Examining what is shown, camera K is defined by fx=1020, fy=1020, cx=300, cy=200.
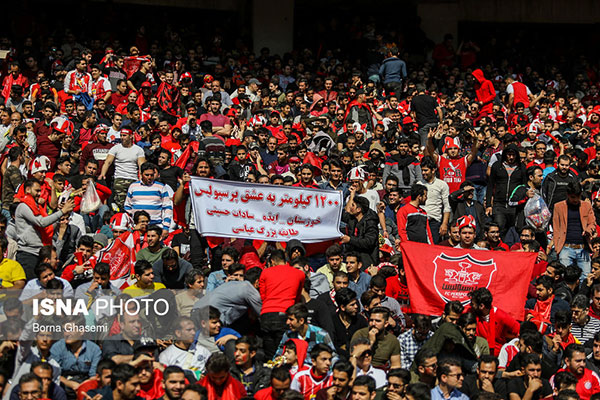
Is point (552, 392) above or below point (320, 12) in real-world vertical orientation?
below

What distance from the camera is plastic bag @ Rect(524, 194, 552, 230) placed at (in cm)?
1341

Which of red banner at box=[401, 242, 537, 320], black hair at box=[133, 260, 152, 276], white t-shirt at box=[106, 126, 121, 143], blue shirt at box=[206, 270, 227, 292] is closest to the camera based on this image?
black hair at box=[133, 260, 152, 276]

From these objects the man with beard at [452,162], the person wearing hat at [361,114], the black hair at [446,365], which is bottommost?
the black hair at [446,365]

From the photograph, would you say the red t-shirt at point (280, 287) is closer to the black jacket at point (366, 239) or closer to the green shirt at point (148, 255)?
the green shirt at point (148, 255)

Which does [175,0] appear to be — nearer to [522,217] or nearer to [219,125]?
[219,125]

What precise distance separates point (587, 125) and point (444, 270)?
9775mm

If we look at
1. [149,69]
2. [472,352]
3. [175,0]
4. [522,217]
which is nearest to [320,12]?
[175,0]

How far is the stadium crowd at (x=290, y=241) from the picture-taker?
9.13 metres

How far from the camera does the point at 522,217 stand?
45.0ft

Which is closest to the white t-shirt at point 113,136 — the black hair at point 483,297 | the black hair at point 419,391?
the black hair at point 483,297

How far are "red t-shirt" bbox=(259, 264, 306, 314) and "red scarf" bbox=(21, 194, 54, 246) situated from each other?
2.82 meters

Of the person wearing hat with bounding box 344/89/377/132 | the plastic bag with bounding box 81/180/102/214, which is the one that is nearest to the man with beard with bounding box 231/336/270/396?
the plastic bag with bounding box 81/180/102/214

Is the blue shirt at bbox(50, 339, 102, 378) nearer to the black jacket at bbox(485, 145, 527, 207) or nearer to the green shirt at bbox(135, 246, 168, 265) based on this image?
the green shirt at bbox(135, 246, 168, 265)

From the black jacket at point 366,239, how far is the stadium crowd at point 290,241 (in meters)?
0.03
